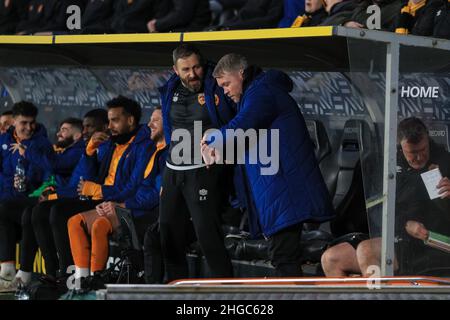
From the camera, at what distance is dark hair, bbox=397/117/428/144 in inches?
238

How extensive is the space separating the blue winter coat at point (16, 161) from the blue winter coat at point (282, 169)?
2.96m

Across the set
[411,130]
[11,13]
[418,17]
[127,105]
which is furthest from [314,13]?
[11,13]

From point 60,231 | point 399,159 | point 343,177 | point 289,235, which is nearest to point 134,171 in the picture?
point 60,231

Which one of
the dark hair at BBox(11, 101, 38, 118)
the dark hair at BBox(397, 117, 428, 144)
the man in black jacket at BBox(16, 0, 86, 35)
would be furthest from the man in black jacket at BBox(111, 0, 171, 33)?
the dark hair at BBox(397, 117, 428, 144)

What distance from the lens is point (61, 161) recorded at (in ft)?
29.6

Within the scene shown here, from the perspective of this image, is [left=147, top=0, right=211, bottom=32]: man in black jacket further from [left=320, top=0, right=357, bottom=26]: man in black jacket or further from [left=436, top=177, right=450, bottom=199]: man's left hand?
[left=436, top=177, right=450, bottom=199]: man's left hand

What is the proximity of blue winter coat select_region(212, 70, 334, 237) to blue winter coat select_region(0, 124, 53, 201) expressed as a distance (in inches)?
116

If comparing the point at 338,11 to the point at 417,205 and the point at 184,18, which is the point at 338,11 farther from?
the point at 417,205

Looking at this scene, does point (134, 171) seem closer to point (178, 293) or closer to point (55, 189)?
point (55, 189)

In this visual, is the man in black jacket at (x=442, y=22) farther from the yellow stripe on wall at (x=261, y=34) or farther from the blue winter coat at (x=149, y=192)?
the blue winter coat at (x=149, y=192)

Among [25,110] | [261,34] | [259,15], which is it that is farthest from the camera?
[259,15]

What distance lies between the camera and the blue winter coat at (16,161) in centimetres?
898

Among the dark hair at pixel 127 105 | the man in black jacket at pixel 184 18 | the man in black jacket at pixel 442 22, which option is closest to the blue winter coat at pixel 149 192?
the dark hair at pixel 127 105

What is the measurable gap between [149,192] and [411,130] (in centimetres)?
226
